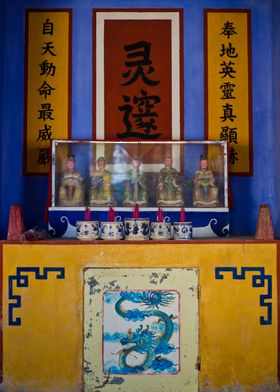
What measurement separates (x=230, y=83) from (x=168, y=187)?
3.12 ft

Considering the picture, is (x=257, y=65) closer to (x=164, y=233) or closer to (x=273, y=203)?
(x=273, y=203)

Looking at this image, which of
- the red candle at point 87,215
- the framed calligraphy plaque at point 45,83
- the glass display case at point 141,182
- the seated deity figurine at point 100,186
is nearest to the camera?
the red candle at point 87,215

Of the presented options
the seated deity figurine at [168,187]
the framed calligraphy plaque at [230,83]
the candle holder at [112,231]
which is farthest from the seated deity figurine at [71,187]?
the framed calligraphy plaque at [230,83]

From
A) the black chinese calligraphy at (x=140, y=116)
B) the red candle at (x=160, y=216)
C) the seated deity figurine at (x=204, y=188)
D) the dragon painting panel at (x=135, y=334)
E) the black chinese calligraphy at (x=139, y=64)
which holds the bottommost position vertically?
the dragon painting panel at (x=135, y=334)

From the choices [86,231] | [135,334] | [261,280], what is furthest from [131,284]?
[261,280]

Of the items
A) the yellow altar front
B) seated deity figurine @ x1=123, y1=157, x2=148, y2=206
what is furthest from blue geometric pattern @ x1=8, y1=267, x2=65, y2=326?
seated deity figurine @ x1=123, y1=157, x2=148, y2=206

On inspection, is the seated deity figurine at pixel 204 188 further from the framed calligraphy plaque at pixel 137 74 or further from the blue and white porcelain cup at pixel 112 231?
the blue and white porcelain cup at pixel 112 231

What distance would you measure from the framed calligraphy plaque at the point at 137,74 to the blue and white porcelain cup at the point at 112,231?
0.86m

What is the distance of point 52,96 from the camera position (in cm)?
360

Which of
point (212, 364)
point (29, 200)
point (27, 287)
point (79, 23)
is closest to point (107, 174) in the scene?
point (29, 200)

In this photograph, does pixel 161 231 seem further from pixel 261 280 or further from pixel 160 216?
pixel 261 280

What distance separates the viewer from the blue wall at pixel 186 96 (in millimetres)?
3570

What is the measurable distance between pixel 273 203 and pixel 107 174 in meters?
1.24

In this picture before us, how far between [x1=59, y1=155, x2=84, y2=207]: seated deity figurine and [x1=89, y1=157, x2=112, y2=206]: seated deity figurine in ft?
0.25
